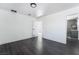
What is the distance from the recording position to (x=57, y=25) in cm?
502

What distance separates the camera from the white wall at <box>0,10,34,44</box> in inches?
165

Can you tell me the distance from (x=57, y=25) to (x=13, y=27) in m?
3.39

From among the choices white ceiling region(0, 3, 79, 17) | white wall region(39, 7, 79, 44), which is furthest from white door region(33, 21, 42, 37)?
white ceiling region(0, 3, 79, 17)

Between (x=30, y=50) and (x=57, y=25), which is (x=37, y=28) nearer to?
(x=57, y=25)

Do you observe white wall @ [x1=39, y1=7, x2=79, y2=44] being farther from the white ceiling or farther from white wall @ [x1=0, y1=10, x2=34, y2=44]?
white wall @ [x1=0, y1=10, x2=34, y2=44]

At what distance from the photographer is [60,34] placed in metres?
4.76

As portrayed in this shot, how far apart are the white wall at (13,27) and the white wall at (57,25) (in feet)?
6.47

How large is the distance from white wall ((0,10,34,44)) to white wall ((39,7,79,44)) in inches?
77.7

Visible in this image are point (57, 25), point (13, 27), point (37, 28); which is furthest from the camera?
point (37, 28)

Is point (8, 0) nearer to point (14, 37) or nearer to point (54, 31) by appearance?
point (14, 37)

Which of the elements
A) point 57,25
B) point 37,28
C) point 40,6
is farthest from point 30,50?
point 37,28

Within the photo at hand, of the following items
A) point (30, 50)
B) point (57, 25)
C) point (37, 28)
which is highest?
point (57, 25)

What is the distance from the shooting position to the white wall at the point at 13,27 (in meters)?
4.19

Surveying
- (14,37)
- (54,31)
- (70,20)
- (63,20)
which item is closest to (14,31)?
(14,37)
